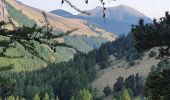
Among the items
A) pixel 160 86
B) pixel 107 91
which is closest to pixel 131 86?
pixel 107 91

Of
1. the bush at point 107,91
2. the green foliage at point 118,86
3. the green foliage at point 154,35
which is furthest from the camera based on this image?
the bush at point 107,91

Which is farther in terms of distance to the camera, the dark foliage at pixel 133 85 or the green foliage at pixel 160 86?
the dark foliage at pixel 133 85

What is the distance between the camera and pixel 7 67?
23.8 feet

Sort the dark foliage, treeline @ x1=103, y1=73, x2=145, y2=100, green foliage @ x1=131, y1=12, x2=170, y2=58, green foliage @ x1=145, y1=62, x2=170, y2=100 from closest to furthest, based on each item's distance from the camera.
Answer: green foliage @ x1=145, y1=62, x2=170, y2=100
green foliage @ x1=131, y1=12, x2=170, y2=58
treeline @ x1=103, y1=73, x2=145, y2=100
the dark foliage

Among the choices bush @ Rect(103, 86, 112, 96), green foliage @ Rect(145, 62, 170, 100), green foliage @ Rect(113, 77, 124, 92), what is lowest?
bush @ Rect(103, 86, 112, 96)

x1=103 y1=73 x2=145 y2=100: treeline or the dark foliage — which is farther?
the dark foliage

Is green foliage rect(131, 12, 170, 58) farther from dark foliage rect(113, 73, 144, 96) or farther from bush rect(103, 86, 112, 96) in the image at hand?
bush rect(103, 86, 112, 96)

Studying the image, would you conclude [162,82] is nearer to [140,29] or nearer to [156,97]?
[156,97]

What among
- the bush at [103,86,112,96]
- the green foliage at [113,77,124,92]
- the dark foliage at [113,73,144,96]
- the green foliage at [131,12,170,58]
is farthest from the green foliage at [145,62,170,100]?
the bush at [103,86,112,96]

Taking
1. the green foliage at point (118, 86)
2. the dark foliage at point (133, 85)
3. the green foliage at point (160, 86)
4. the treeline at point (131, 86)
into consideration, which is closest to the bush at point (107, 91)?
the treeline at point (131, 86)

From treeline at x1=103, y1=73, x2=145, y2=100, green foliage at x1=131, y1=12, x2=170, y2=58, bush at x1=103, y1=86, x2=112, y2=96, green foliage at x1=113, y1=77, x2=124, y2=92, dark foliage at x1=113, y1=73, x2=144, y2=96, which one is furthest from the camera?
bush at x1=103, y1=86, x2=112, y2=96

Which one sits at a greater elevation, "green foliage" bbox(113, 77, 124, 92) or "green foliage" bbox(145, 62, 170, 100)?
"green foliage" bbox(145, 62, 170, 100)

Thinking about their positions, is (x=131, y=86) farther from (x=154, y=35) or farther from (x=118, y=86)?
(x=154, y=35)

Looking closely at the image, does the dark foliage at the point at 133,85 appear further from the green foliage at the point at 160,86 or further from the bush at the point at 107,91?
the green foliage at the point at 160,86
